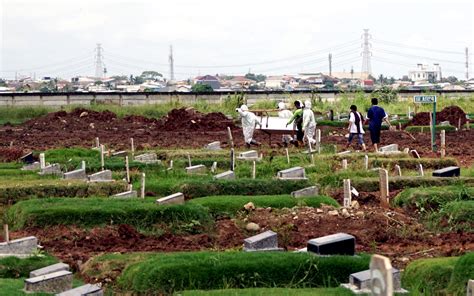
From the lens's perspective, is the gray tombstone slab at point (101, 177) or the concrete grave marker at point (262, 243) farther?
the gray tombstone slab at point (101, 177)

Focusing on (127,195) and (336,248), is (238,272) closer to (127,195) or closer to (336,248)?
(336,248)

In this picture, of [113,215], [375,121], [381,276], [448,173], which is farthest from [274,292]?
[375,121]

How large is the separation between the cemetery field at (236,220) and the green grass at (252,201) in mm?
28

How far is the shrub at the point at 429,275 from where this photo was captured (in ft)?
38.8

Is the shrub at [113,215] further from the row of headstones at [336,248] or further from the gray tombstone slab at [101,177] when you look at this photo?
the gray tombstone slab at [101,177]

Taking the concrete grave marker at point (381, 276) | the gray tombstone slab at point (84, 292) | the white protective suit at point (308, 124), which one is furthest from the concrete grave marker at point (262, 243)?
the white protective suit at point (308, 124)

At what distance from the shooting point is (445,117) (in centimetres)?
4422

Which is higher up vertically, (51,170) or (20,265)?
(51,170)

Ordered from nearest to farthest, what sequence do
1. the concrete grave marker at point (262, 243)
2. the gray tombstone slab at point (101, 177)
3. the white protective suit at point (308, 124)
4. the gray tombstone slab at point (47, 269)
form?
the gray tombstone slab at point (47, 269) < the concrete grave marker at point (262, 243) < the gray tombstone slab at point (101, 177) < the white protective suit at point (308, 124)

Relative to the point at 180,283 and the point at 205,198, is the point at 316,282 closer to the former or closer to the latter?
the point at 180,283

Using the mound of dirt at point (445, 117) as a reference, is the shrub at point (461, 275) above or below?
below

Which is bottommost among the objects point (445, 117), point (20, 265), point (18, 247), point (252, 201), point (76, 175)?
point (20, 265)

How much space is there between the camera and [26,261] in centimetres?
1387

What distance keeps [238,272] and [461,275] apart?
2.63 m
